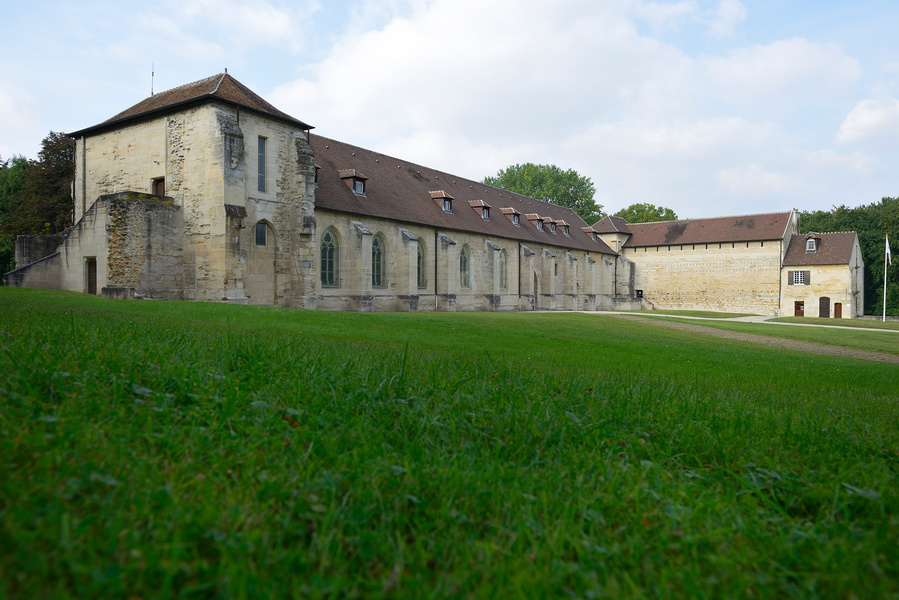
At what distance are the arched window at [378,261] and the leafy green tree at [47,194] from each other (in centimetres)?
2082

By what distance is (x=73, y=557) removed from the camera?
224cm

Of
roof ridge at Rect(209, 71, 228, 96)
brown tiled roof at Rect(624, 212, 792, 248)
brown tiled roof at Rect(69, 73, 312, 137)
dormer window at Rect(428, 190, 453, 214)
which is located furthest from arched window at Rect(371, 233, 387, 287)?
brown tiled roof at Rect(624, 212, 792, 248)

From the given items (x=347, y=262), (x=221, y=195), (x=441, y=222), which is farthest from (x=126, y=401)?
(x=441, y=222)

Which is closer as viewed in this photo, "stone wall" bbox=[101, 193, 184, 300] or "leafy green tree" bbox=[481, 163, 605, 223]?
"stone wall" bbox=[101, 193, 184, 300]

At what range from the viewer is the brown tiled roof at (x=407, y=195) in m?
30.6

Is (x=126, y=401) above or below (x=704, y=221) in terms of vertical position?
below

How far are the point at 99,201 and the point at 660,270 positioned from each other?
49526mm

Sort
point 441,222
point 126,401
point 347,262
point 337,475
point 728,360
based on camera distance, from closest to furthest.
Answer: point 337,475 < point 126,401 < point 728,360 < point 347,262 < point 441,222

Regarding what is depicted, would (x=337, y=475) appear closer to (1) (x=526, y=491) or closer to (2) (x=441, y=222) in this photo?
(1) (x=526, y=491)

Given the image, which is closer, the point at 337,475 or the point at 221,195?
the point at 337,475

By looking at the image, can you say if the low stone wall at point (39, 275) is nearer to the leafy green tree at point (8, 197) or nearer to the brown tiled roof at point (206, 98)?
the brown tiled roof at point (206, 98)

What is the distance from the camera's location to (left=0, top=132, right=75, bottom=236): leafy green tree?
36812 millimetres

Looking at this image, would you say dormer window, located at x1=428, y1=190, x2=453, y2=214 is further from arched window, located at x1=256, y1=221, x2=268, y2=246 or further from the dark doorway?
the dark doorway

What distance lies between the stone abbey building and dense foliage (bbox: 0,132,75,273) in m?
10.6
